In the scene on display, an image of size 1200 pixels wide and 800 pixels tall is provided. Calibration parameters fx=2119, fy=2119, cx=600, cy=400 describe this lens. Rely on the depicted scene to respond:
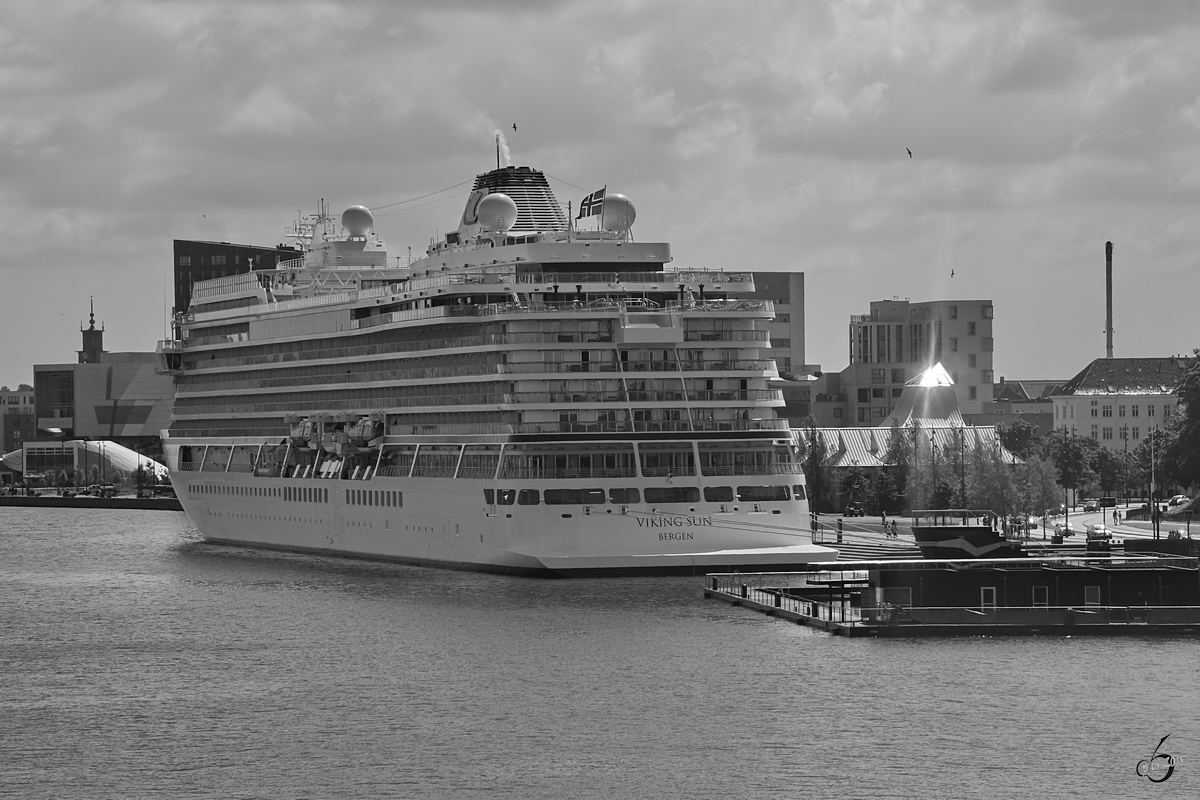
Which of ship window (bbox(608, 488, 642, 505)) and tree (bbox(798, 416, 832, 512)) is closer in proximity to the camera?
ship window (bbox(608, 488, 642, 505))

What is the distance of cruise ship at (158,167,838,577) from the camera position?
287 feet

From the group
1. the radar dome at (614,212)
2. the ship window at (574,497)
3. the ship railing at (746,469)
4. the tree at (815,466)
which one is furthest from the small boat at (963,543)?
the tree at (815,466)

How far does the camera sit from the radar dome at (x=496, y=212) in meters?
102

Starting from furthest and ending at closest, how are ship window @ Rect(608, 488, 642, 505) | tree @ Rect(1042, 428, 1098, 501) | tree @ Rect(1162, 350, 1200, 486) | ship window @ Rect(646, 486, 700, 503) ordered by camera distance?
tree @ Rect(1042, 428, 1098, 501) < tree @ Rect(1162, 350, 1200, 486) < ship window @ Rect(646, 486, 700, 503) < ship window @ Rect(608, 488, 642, 505)

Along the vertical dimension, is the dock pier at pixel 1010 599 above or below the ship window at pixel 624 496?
below

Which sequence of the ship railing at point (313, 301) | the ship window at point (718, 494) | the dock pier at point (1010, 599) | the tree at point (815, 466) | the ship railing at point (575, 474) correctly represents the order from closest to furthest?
1. the dock pier at point (1010, 599)
2. the ship railing at point (575, 474)
3. the ship window at point (718, 494)
4. the ship railing at point (313, 301)
5. the tree at point (815, 466)

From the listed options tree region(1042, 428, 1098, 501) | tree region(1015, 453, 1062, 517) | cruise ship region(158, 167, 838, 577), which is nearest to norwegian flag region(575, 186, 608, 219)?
cruise ship region(158, 167, 838, 577)

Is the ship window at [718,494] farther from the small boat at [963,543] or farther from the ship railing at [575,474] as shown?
the small boat at [963,543]

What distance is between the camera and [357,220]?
120 meters

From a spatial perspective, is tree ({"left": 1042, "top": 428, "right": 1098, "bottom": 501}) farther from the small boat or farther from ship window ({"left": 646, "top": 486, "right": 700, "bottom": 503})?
ship window ({"left": 646, "top": 486, "right": 700, "bottom": 503})

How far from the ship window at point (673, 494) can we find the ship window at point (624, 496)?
1.64 feet

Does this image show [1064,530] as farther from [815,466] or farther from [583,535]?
[583,535]

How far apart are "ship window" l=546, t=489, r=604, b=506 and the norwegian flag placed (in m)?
17.8

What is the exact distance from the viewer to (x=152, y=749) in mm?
55938
